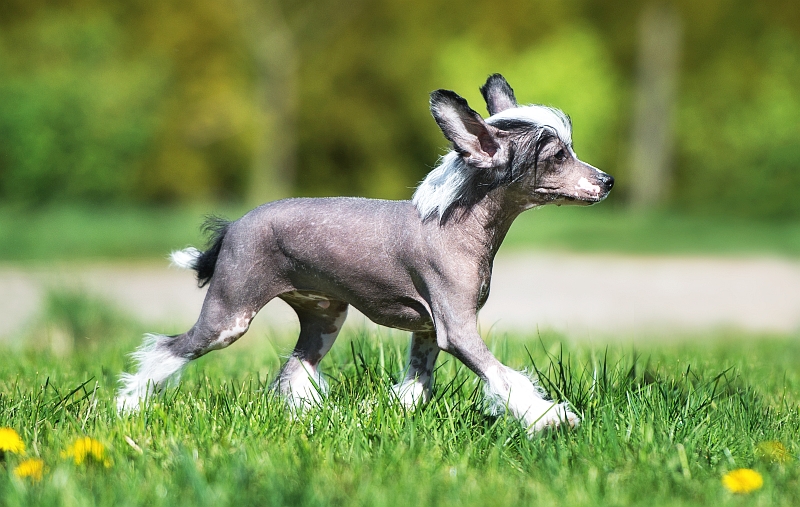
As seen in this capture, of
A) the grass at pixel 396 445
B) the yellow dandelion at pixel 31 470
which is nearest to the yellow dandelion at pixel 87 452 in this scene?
the grass at pixel 396 445

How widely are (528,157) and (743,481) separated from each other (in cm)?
134

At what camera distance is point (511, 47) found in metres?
21.7

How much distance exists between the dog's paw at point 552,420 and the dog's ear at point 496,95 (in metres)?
1.27

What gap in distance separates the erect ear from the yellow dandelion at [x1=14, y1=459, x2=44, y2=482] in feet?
5.69

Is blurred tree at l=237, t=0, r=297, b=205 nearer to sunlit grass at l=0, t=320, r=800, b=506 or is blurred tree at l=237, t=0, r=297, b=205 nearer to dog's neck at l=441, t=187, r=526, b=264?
sunlit grass at l=0, t=320, r=800, b=506

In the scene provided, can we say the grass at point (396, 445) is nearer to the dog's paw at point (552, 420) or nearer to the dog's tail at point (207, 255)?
the dog's paw at point (552, 420)

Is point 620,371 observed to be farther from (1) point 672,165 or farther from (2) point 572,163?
(1) point 672,165

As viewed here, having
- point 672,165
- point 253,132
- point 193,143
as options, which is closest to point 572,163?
point 253,132

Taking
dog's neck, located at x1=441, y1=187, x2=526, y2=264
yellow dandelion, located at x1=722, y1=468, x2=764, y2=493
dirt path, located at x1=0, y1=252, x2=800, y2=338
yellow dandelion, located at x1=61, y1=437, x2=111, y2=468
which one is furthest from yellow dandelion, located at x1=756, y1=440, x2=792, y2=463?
dirt path, located at x1=0, y1=252, x2=800, y2=338

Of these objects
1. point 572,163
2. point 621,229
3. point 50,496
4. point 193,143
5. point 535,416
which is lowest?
point 50,496

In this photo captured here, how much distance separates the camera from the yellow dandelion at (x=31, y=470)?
9.30ft

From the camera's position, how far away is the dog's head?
3.40m

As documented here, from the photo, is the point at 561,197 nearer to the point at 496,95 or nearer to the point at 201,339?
the point at 496,95

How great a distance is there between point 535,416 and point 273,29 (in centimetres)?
1741
